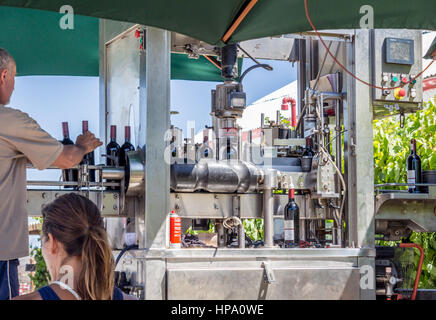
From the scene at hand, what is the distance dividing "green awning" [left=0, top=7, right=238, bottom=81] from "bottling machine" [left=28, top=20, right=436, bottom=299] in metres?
0.86

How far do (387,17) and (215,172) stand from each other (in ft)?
4.17

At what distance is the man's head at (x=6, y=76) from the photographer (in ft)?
8.24

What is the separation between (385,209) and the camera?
3834 mm

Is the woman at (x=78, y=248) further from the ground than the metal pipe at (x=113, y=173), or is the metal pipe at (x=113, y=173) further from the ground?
the metal pipe at (x=113, y=173)

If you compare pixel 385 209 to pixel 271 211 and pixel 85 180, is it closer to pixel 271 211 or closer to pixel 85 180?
pixel 271 211

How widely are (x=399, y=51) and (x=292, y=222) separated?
1255mm

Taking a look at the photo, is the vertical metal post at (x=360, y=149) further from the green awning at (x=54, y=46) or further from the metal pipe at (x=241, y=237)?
the green awning at (x=54, y=46)

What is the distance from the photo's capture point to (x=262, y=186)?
366 centimetres

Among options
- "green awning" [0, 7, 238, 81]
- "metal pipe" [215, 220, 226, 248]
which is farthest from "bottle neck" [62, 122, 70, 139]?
"green awning" [0, 7, 238, 81]

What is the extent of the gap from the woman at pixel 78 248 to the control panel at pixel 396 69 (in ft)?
8.37

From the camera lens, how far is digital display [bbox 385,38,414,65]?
12.3 feet

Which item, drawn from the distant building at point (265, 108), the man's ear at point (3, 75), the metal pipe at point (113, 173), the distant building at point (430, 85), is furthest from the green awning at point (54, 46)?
the distant building at point (430, 85)

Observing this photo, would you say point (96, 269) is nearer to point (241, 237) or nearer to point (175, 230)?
point (175, 230)

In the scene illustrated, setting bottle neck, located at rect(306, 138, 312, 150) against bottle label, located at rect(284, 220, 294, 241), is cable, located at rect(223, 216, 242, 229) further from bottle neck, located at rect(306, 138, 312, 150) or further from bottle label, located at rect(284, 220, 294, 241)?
bottle neck, located at rect(306, 138, 312, 150)
